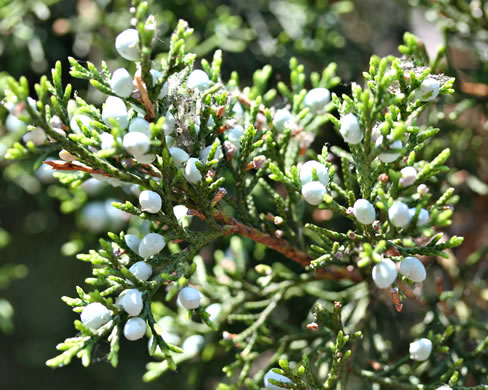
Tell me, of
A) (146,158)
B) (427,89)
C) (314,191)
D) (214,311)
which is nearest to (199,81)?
(146,158)

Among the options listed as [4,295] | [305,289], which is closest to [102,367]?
[4,295]

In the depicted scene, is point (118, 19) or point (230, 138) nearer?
point (230, 138)

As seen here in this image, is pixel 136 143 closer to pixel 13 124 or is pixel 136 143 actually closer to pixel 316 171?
pixel 316 171

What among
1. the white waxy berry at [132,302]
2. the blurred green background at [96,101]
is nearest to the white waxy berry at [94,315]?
the white waxy berry at [132,302]

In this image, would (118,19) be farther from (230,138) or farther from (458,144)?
(458,144)

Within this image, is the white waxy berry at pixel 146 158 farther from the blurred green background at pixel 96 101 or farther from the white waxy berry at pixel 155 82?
the blurred green background at pixel 96 101

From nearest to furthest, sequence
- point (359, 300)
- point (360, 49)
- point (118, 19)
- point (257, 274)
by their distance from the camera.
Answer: point (359, 300) < point (257, 274) < point (118, 19) < point (360, 49)
